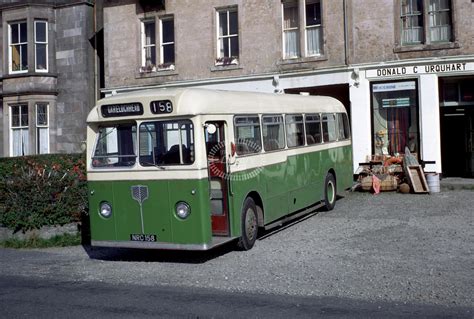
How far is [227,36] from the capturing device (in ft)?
73.2

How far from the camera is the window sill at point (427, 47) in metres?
18.9

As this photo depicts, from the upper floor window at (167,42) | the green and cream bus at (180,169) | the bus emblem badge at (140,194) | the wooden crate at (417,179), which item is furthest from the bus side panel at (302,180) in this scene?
the upper floor window at (167,42)

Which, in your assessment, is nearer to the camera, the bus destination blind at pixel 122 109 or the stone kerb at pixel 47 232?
the bus destination blind at pixel 122 109

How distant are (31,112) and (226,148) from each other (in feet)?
55.1

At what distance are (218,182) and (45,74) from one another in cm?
1691

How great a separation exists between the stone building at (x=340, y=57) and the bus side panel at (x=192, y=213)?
36.7ft

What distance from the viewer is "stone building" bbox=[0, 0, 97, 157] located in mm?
25266

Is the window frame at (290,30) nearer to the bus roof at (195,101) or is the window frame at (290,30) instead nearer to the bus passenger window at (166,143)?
the bus roof at (195,101)

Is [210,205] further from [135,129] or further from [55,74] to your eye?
[55,74]

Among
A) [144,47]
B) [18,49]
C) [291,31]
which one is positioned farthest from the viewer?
[18,49]

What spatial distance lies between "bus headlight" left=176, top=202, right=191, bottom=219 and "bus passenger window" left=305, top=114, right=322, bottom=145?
499cm

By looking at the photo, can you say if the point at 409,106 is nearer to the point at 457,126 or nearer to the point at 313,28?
the point at 457,126

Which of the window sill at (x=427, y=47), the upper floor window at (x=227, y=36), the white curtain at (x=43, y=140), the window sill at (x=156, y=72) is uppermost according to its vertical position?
the upper floor window at (x=227, y=36)

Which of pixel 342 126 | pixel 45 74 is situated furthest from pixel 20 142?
pixel 342 126
